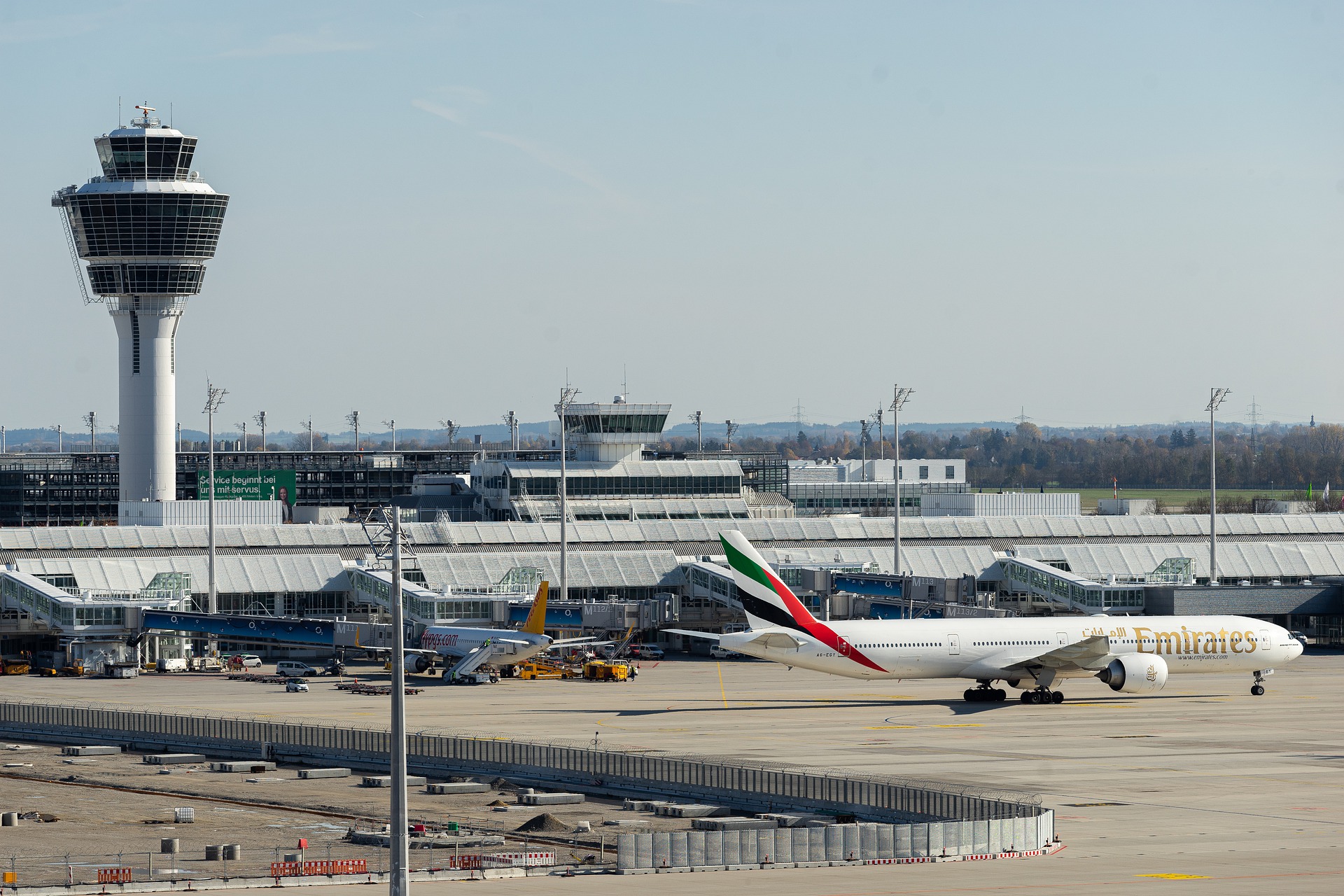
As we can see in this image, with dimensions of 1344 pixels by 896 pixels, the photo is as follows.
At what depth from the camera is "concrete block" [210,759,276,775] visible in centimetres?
6544

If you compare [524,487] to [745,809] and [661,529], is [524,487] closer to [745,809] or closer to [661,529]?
[661,529]

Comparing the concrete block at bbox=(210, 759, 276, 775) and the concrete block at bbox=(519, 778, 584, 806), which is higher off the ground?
the concrete block at bbox=(519, 778, 584, 806)

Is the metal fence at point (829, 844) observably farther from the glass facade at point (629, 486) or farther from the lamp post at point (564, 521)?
the glass facade at point (629, 486)

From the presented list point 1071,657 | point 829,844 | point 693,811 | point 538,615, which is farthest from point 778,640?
point 829,844

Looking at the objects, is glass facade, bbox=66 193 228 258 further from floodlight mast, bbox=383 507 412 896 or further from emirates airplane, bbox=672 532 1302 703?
floodlight mast, bbox=383 507 412 896

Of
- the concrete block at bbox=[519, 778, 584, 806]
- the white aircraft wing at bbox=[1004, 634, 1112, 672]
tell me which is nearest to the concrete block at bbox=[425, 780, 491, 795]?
the concrete block at bbox=[519, 778, 584, 806]

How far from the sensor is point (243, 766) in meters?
65.7

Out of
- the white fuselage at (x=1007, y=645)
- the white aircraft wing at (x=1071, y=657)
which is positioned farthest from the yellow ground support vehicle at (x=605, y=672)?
the white aircraft wing at (x=1071, y=657)

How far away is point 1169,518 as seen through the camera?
160 metres

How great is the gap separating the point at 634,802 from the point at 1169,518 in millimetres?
112690

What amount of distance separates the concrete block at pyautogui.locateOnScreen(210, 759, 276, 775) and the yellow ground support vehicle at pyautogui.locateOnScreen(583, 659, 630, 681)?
127 ft

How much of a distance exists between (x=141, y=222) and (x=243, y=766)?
11480 cm

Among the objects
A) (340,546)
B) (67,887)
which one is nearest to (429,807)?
(67,887)

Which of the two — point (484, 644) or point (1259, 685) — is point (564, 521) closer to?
point (484, 644)
